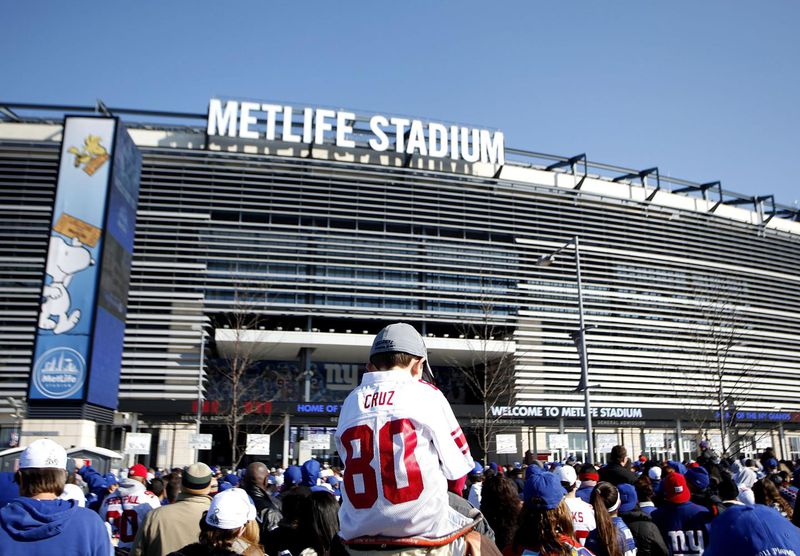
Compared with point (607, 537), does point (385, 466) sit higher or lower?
higher

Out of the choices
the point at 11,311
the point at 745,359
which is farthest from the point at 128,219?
the point at 745,359

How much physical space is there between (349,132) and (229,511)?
47.8m

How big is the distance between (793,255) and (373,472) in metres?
70.1

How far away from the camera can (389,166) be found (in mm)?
51469

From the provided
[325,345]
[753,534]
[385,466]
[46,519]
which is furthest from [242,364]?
[753,534]

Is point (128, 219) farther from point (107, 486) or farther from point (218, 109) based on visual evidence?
point (107, 486)

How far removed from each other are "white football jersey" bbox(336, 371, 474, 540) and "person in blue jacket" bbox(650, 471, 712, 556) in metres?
4.64

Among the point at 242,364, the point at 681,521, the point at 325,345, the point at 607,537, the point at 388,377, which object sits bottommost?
the point at 681,521

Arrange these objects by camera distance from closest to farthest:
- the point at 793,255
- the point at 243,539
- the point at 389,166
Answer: the point at 243,539
the point at 389,166
the point at 793,255

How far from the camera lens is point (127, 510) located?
845 centimetres

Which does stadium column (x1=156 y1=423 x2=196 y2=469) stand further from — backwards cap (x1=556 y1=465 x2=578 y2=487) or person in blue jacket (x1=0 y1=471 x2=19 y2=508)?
backwards cap (x1=556 y1=465 x2=578 y2=487)

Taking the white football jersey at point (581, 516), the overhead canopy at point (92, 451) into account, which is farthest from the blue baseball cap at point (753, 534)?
the overhead canopy at point (92, 451)

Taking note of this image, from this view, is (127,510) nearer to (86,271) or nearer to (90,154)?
(86,271)

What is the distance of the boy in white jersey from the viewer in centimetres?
315
